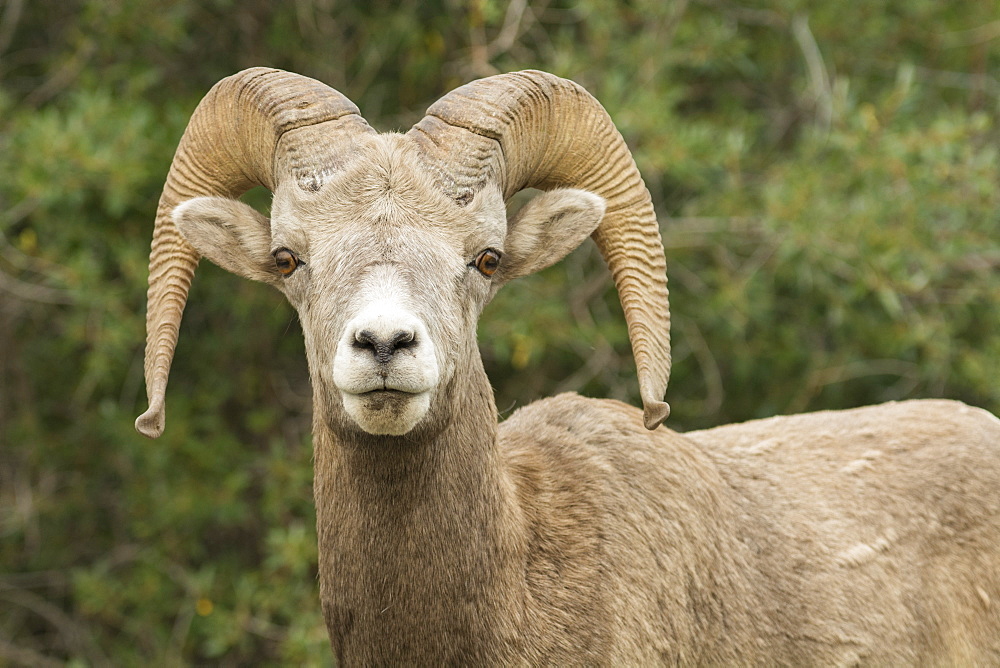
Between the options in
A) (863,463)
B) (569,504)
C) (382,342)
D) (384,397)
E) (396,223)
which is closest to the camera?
(382,342)

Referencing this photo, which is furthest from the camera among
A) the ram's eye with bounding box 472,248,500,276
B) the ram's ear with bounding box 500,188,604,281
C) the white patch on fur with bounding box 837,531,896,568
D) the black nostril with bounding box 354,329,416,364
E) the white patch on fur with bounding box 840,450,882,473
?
the white patch on fur with bounding box 840,450,882,473

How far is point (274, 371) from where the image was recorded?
9.94 m

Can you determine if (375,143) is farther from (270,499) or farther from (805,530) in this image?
(270,499)

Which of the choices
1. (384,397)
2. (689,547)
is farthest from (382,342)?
Answer: (689,547)

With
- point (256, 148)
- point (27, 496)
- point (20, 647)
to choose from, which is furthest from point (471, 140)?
point (20, 647)

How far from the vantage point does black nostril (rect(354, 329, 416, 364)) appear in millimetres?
3363

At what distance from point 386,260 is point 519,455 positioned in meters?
1.24

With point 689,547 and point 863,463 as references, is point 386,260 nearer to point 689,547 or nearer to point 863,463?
point 689,547

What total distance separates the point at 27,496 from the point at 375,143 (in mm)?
6446

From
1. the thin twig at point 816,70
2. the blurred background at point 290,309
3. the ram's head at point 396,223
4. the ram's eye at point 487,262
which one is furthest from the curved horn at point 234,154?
the thin twig at point 816,70

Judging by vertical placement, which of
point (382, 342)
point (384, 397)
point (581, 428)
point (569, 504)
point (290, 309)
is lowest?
point (569, 504)

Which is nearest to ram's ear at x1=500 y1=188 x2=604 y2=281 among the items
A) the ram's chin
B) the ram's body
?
the ram's body

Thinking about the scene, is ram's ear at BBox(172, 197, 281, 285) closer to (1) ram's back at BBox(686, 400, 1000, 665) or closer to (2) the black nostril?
(2) the black nostril

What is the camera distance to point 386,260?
12.2 feet
